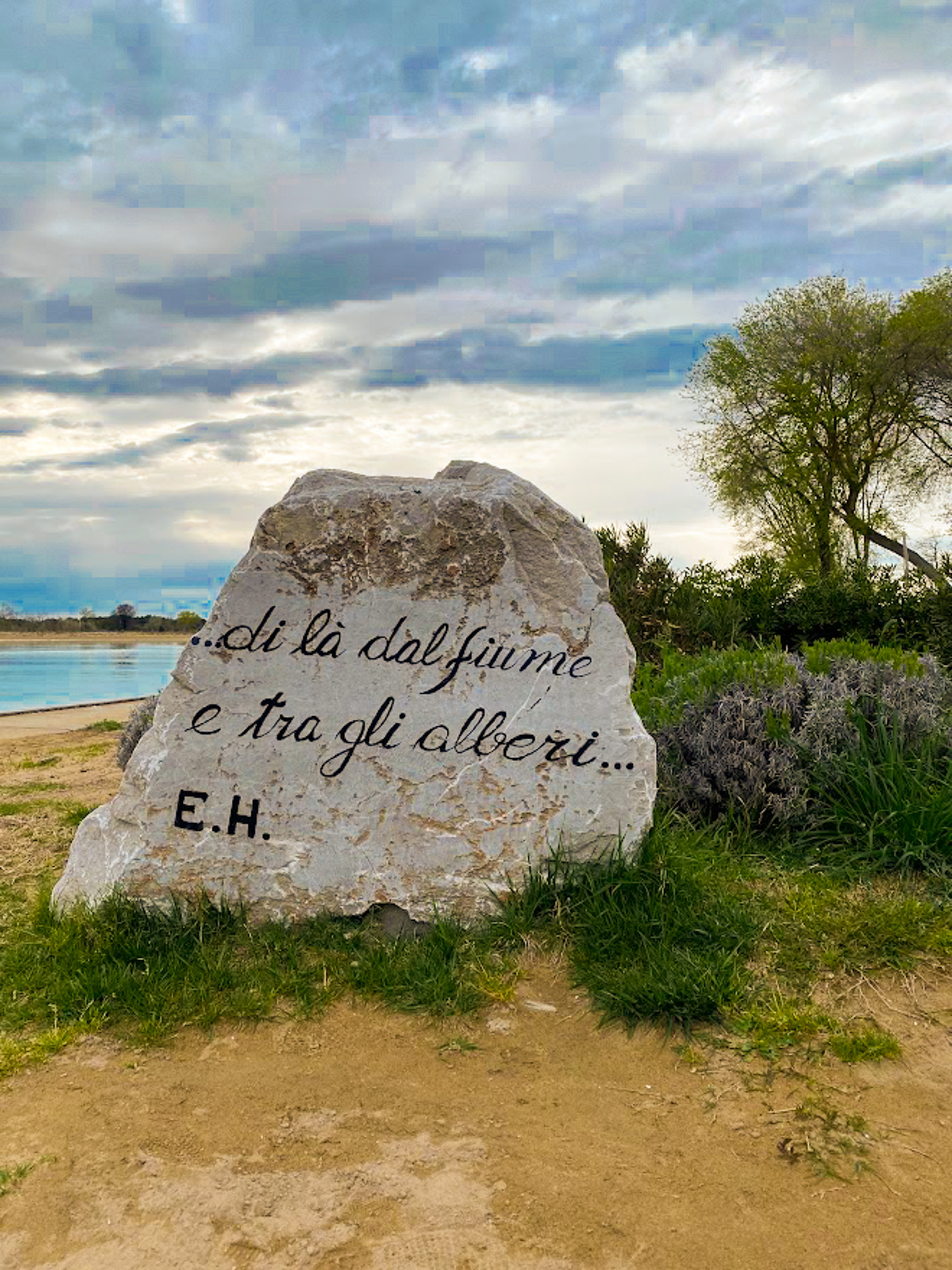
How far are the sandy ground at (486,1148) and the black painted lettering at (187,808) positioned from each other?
3.29ft

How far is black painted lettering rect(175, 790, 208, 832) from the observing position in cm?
463

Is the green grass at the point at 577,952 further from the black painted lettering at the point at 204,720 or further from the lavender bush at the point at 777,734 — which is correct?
the black painted lettering at the point at 204,720

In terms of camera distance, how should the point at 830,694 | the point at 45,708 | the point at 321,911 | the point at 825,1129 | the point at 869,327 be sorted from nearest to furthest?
the point at 825,1129
the point at 321,911
the point at 830,694
the point at 45,708
the point at 869,327

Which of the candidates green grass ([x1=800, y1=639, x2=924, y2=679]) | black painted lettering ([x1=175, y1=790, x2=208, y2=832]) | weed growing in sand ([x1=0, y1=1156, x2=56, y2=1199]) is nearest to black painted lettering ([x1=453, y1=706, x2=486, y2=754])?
black painted lettering ([x1=175, y1=790, x2=208, y2=832])

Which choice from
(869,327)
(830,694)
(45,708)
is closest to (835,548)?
(869,327)

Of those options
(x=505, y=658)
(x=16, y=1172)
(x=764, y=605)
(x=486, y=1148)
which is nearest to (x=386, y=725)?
(x=505, y=658)

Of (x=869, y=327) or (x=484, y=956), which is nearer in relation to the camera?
(x=484, y=956)

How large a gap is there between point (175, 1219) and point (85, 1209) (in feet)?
0.99

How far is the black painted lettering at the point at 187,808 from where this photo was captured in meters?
4.63

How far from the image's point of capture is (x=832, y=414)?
3112 centimetres

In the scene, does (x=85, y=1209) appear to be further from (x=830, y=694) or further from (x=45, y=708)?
(x=45, y=708)

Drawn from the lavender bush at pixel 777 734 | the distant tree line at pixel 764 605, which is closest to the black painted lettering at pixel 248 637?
the lavender bush at pixel 777 734

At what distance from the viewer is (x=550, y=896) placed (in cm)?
449

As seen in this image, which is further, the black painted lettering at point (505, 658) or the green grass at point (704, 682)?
the green grass at point (704, 682)
